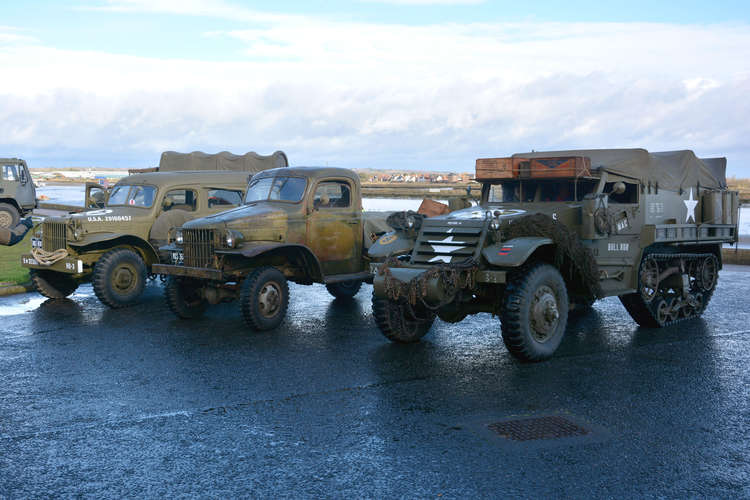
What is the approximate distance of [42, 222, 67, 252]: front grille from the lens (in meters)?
12.5

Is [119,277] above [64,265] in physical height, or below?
below

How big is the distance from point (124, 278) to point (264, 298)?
340 cm

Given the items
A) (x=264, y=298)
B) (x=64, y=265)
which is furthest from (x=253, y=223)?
(x=64, y=265)

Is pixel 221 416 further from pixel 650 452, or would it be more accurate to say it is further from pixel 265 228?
pixel 265 228

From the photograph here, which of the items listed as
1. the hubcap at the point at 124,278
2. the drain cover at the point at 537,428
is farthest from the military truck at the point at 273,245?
the drain cover at the point at 537,428

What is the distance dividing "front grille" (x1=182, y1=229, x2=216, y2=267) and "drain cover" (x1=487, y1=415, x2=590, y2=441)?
566 centimetres

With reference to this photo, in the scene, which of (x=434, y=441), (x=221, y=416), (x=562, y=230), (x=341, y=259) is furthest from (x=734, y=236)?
(x=221, y=416)

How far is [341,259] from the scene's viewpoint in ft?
38.4

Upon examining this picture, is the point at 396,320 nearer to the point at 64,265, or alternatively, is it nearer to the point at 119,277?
the point at 119,277

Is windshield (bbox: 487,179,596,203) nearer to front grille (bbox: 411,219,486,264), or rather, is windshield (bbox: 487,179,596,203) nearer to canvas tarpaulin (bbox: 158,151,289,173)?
front grille (bbox: 411,219,486,264)

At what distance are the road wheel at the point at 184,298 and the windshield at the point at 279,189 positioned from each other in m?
1.78

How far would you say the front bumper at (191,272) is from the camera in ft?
33.2

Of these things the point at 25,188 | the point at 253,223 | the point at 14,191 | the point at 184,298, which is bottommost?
the point at 184,298

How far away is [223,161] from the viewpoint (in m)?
16.6
